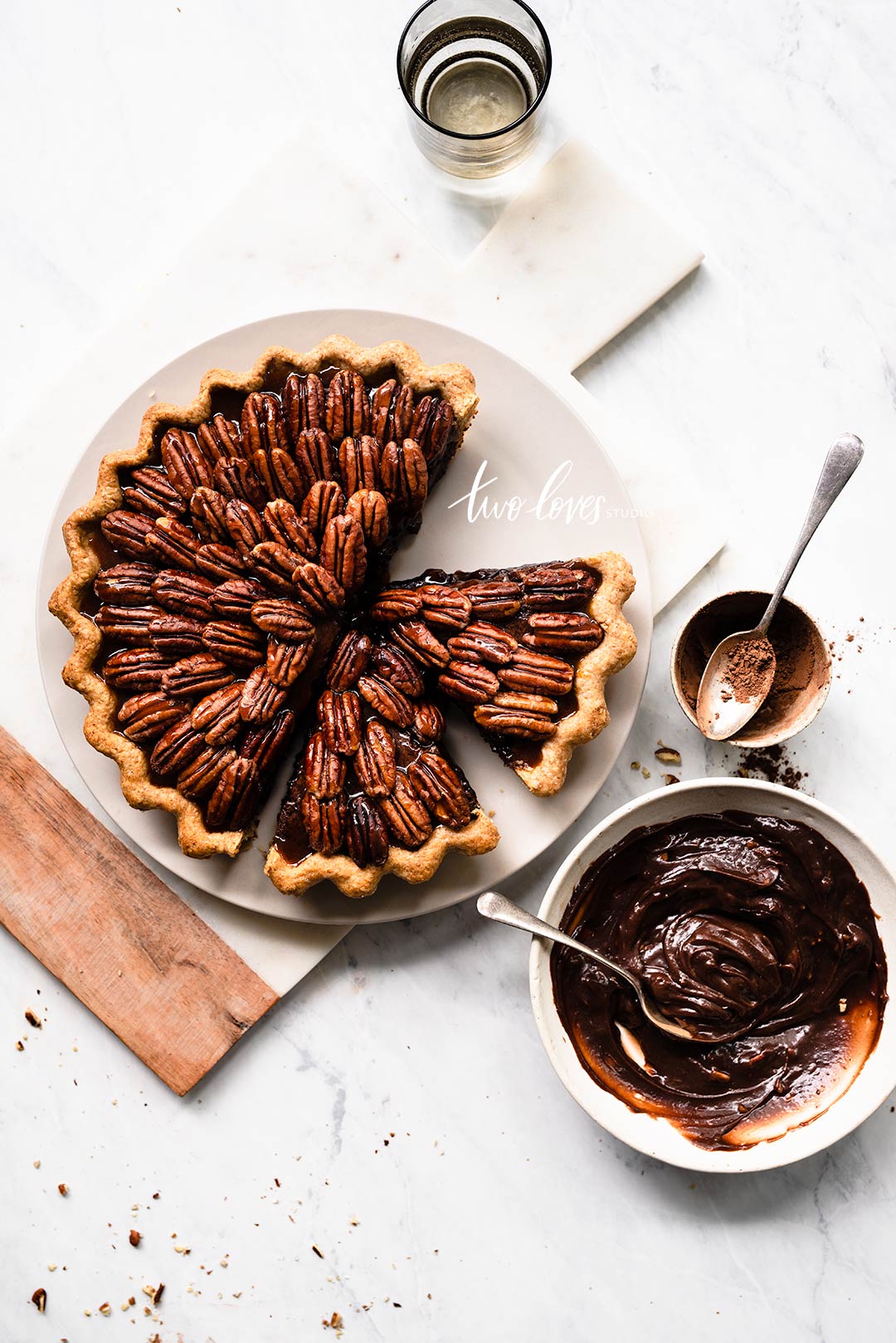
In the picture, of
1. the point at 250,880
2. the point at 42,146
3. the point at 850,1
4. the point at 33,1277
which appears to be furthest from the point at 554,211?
the point at 33,1277

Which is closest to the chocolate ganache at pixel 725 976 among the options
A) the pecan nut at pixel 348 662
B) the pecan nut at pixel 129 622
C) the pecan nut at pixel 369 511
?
the pecan nut at pixel 348 662

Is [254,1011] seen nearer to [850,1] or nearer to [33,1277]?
[33,1277]

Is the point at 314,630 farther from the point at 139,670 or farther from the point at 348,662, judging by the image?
the point at 139,670

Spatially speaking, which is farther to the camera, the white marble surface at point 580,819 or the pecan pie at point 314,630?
the white marble surface at point 580,819

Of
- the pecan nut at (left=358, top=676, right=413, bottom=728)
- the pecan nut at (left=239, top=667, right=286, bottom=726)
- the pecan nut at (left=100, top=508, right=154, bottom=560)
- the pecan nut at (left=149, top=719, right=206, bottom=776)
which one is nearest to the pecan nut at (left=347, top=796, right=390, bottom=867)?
the pecan nut at (left=358, top=676, right=413, bottom=728)

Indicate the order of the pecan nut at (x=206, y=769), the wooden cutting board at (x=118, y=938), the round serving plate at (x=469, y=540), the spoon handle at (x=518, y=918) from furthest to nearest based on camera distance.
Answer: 1. the wooden cutting board at (x=118, y=938)
2. the round serving plate at (x=469, y=540)
3. the pecan nut at (x=206, y=769)
4. the spoon handle at (x=518, y=918)

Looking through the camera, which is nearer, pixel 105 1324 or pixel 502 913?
pixel 502 913

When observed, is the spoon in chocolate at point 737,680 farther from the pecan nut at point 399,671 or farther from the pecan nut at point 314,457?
the pecan nut at point 314,457

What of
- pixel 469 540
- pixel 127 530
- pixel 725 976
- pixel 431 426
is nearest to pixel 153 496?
pixel 127 530
